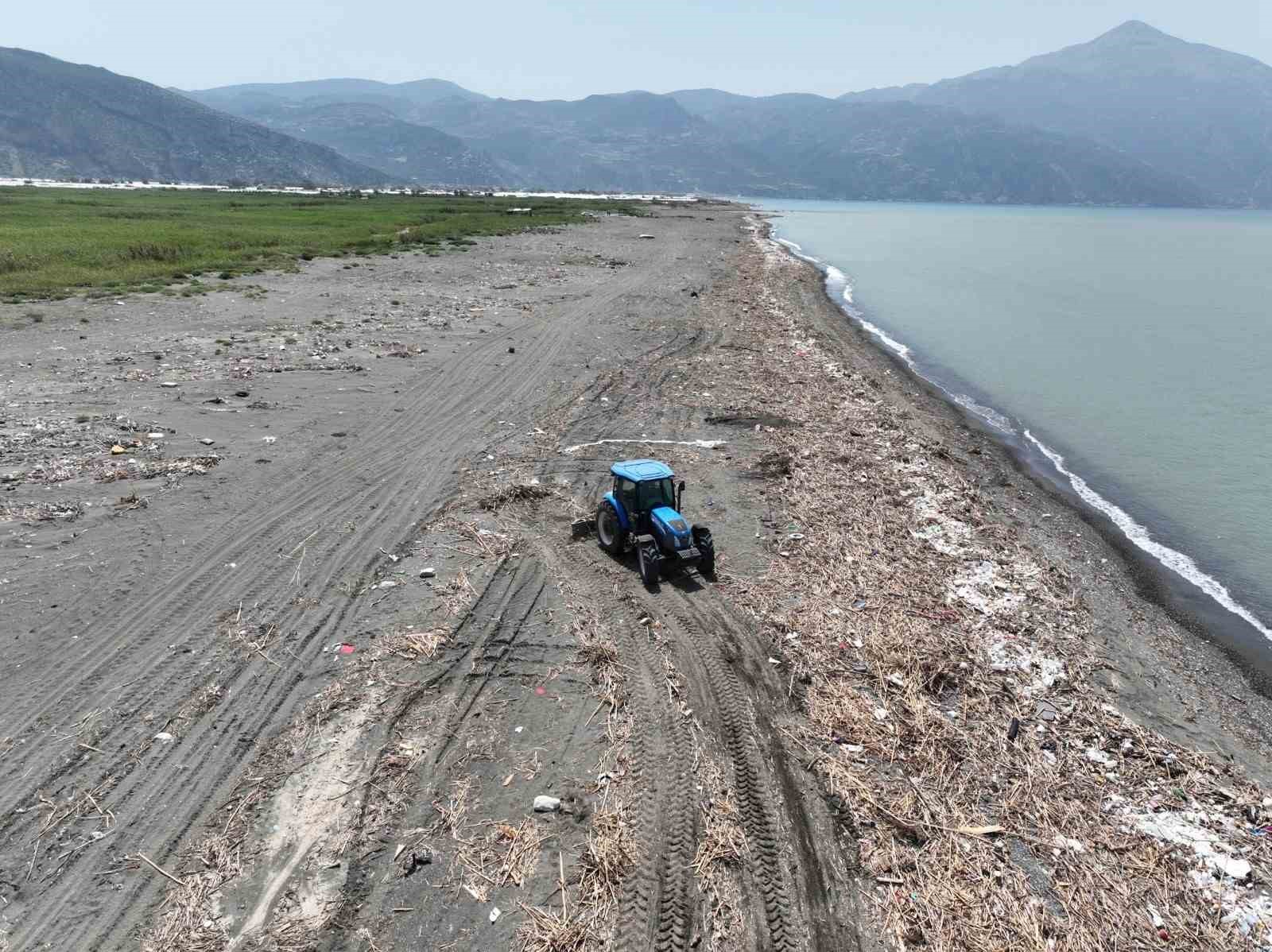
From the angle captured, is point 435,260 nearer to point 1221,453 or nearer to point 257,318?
point 257,318

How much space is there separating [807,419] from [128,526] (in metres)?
15.2

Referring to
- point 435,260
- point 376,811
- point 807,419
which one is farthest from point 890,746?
point 435,260

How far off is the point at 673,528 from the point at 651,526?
52cm

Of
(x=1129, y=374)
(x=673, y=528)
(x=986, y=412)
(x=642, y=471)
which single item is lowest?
(x=986, y=412)

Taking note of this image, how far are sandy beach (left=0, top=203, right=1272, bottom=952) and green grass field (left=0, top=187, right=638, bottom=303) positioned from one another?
19.3 metres

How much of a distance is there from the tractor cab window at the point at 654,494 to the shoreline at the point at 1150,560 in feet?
29.4

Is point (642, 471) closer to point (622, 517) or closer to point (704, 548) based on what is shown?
point (622, 517)

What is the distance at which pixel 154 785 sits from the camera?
691 cm

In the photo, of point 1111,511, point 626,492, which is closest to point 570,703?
point 626,492

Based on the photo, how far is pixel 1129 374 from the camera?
28.6 m

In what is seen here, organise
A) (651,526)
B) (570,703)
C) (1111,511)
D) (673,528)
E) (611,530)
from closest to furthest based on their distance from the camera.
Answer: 1. (570,703)
2. (673,528)
3. (651,526)
4. (611,530)
5. (1111,511)

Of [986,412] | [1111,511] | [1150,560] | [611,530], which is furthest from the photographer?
[986,412]

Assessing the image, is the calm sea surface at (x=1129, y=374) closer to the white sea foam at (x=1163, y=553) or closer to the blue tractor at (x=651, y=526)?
the white sea foam at (x=1163, y=553)

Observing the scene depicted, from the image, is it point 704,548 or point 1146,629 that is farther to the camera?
point 1146,629
